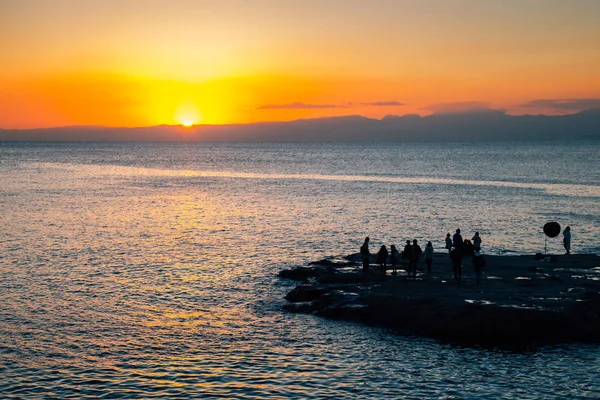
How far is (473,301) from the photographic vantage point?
31797 millimetres

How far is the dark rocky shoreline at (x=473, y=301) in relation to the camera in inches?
1161

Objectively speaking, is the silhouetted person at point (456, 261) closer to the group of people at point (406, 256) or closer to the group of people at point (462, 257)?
the group of people at point (462, 257)

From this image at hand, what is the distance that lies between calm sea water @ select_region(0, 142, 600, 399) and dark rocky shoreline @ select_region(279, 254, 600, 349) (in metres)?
1.19

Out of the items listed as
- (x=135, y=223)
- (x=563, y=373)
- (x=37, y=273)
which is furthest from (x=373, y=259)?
(x=135, y=223)

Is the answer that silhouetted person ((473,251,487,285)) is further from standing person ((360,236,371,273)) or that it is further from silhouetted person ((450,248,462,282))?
standing person ((360,236,371,273))

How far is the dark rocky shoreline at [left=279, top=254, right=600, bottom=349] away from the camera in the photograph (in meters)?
29.5

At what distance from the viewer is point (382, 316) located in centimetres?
3244

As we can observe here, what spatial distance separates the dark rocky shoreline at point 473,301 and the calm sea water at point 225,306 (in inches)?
46.9

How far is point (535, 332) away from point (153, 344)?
1792 centimetres

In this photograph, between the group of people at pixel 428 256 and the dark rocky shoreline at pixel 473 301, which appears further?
the group of people at pixel 428 256

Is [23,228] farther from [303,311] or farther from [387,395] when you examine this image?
[387,395]

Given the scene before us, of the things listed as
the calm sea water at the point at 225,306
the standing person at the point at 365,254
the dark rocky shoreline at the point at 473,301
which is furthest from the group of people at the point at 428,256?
the calm sea water at the point at 225,306

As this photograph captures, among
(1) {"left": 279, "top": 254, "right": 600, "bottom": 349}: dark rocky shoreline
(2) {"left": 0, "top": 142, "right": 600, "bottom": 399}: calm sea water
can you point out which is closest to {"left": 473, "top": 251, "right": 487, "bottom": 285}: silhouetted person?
(1) {"left": 279, "top": 254, "right": 600, "bottom": 349}: dark rocky shoreline

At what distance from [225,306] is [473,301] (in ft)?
45.7
